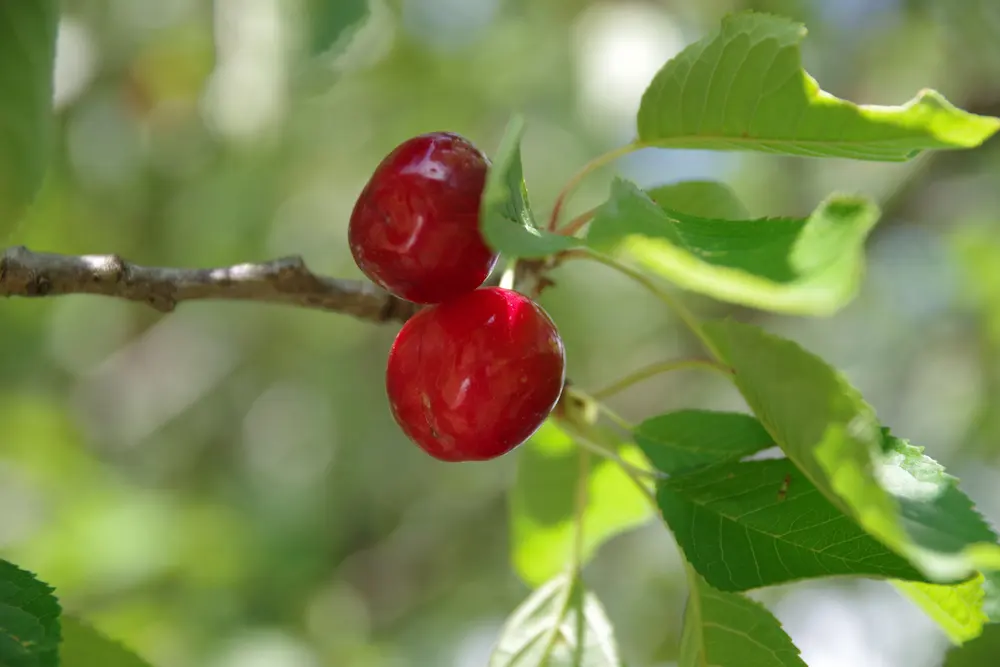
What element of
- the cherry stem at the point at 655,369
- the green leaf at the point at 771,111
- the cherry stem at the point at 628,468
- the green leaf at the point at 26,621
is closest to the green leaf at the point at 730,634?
the cherry stem at the point at 628,468

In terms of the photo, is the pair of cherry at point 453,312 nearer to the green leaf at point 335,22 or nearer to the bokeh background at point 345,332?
the green leaf at point 335,22

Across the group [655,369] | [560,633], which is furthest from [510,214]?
[560,633]

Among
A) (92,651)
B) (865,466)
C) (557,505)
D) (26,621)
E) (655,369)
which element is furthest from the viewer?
(557,505)

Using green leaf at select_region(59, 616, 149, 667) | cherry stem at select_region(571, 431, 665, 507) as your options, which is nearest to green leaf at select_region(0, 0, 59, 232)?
green leaf at select_region(59, 616, 149, 667)

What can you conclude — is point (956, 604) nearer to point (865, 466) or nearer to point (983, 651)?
point (983, 651)

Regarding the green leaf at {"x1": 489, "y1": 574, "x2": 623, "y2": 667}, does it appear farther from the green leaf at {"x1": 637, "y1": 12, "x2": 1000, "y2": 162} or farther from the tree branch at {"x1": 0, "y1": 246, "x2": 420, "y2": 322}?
the green leaf at {"x1": 637, "y1": 12, "x2": 1000, "y2": 162}

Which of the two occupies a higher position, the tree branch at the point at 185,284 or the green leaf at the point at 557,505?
the tree branch at the point at 185,284
